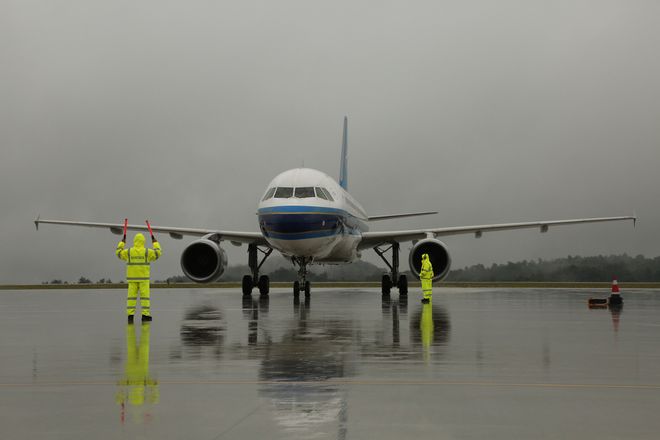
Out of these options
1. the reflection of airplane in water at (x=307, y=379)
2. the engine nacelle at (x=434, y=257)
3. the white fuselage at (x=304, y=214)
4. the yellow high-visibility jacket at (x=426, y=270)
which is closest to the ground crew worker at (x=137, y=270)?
the reflection of airplane in water at (x=307, y=379)

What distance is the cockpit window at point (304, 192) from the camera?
78.0ft

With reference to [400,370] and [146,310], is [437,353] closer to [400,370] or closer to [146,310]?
[400,370]

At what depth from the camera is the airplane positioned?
23156 millimetres

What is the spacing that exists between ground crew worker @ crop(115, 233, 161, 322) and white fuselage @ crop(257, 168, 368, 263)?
26.2ft

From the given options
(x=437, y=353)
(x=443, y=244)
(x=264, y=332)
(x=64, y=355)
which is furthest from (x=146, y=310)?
(x=443, y=244)

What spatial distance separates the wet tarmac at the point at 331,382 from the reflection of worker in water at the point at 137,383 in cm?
2

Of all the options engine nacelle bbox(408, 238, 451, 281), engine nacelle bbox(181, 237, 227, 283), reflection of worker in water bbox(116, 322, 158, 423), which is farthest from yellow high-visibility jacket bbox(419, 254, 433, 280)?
reflection of worker in water bbox(116, 322, 158, 423)

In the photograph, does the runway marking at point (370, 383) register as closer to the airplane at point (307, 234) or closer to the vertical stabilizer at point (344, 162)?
the airplane at point (307, 234)

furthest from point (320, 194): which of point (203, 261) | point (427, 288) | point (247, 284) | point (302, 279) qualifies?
point (247, 284)

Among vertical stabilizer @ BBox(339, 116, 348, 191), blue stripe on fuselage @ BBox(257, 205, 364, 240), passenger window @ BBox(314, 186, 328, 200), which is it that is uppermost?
vertical stabilizer @ BBox(339, 116, 348, 191)

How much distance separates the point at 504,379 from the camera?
707 centimetres

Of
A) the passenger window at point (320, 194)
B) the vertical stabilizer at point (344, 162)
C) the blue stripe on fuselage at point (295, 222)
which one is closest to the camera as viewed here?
the blue stripe on fuselage at point (295, 222)

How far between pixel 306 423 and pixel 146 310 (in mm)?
10103

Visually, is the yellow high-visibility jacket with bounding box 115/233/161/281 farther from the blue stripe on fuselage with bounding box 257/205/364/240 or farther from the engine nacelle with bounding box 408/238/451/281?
the engine nacelle with bounding box 408/238/451/281
